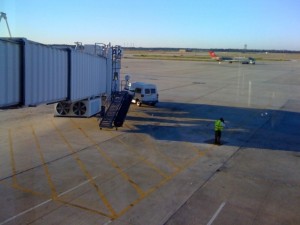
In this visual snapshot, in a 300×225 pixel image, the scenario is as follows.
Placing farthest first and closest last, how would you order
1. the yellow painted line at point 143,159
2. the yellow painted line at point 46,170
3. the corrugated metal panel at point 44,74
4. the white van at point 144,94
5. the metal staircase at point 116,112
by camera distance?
the white van at point 144,94, the metal staircase at point 116,112, the yellow painted line at point 143,159, the corrugated metal panel at point 44,74, the yellow painted line at point 46,170

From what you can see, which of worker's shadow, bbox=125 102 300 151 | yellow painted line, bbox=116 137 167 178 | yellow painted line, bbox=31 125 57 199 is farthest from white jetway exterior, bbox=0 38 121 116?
worker's shadow, bbox=125 102 300 151

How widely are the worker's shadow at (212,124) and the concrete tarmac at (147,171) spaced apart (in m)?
0.07

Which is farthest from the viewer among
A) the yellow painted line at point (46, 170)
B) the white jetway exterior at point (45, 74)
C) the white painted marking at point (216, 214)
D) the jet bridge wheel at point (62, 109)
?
the jet bridge wheel at point (62, 109)

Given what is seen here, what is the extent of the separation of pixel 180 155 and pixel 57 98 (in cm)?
Answer: 684

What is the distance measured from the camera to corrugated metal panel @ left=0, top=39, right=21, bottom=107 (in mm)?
12633

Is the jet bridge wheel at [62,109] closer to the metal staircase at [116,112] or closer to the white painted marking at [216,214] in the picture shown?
the metal staircase at [116,112]

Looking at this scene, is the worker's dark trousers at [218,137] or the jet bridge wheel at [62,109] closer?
the worker's dark trousers at [218,137]

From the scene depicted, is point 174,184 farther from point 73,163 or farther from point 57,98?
point 57,98

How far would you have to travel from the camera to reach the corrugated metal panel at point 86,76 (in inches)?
792

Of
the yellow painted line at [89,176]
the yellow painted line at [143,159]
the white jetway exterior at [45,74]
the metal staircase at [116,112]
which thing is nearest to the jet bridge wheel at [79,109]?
the white jetway exterior at [45,74]

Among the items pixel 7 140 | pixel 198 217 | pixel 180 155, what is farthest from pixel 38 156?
pixel 198 217

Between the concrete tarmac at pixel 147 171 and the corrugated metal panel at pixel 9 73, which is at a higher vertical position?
the corrugated metal panel at pixel 9 73

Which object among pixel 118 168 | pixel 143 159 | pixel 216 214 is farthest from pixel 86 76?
pixel 216 214

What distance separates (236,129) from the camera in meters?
24.7
